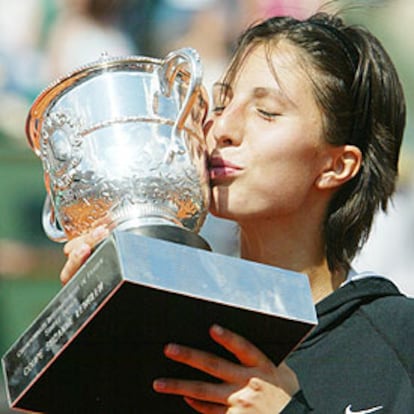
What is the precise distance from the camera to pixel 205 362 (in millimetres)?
1400

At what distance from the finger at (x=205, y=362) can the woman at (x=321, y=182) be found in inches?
2.8

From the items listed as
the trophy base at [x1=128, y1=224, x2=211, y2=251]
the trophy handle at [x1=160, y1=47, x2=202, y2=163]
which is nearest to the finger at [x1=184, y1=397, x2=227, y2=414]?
the trophy base at [x1=128, y1=224, x2=211, y2=251]

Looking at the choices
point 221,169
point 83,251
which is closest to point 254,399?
point 83,251

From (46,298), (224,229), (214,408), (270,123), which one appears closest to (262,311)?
(214,408)

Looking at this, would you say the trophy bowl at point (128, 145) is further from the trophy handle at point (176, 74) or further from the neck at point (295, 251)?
the neck at point (295, 251)

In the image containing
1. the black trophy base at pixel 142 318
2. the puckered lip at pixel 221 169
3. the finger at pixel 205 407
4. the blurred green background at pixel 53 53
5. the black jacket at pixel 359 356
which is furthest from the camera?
the blurred green background at pixel 53 53

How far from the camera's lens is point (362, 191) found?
1816 mm

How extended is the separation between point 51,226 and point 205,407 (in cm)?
46

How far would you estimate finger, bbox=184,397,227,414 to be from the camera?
143cm

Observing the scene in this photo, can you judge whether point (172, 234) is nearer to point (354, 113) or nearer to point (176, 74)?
point (176, 74)

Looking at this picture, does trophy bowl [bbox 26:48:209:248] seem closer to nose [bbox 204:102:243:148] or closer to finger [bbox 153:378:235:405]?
nose [bbox 204:102:243:148]

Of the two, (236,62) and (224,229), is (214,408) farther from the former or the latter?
(224,229)

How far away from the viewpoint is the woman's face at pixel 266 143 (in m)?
1.68

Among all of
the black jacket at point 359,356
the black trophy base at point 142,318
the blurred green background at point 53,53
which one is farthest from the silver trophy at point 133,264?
the blurred green background at point 53,53
